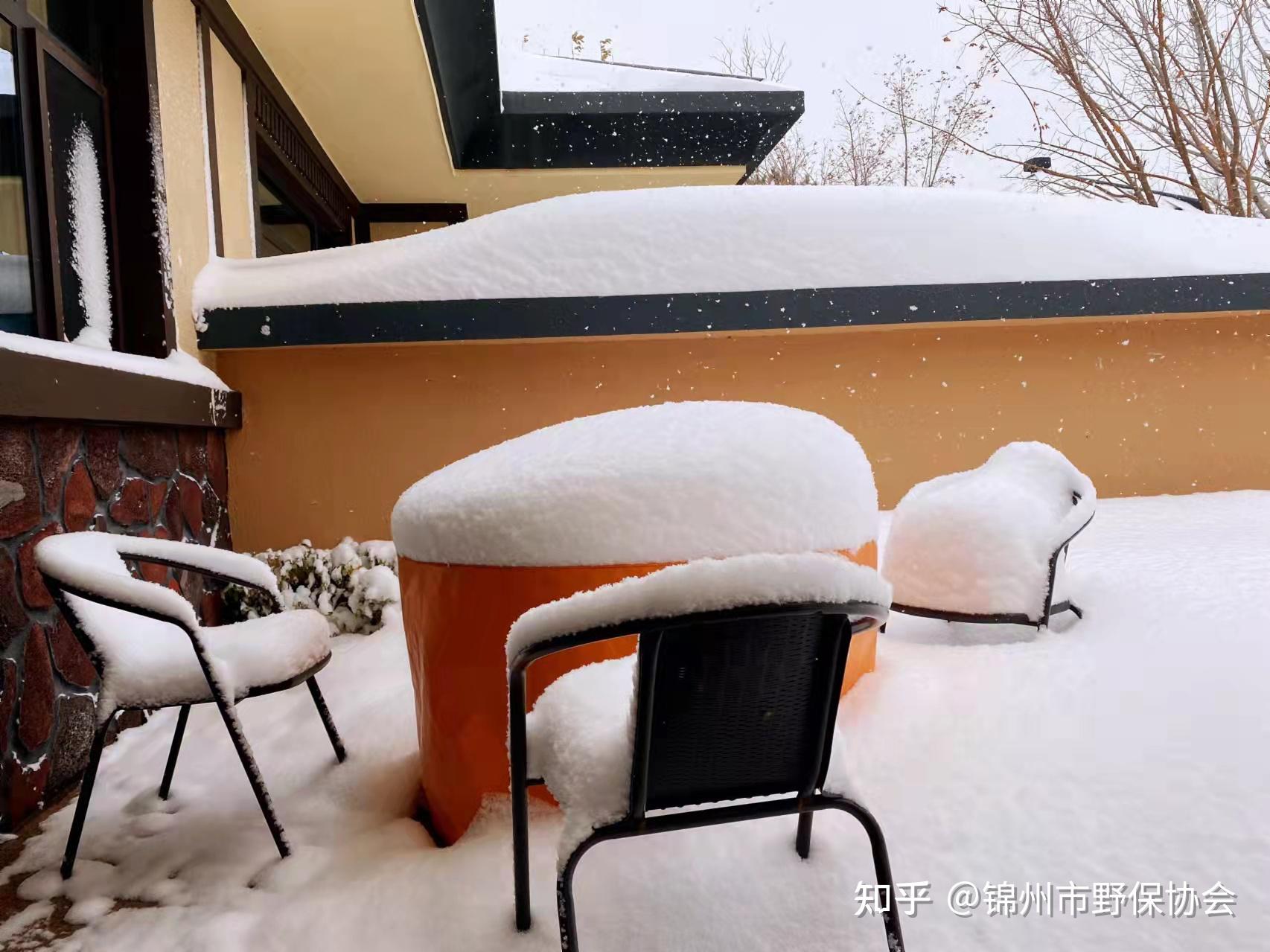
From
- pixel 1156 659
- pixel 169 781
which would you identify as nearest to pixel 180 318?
pixel 169 781

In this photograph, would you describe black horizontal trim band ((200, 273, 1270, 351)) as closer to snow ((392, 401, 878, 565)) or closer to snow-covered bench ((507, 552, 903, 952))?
snow ((392, 401, 878, 565))

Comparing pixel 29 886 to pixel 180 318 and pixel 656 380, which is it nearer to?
pixel 180 318

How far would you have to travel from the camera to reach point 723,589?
3.62ft

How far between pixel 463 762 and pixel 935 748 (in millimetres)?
1217

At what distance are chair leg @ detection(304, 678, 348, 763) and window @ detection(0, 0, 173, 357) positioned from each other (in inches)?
76.4

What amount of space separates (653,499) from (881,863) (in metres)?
0.86

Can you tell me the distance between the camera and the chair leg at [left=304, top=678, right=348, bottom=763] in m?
2.43

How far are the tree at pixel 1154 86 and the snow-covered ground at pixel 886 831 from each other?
8253mm

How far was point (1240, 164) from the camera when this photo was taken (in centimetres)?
881

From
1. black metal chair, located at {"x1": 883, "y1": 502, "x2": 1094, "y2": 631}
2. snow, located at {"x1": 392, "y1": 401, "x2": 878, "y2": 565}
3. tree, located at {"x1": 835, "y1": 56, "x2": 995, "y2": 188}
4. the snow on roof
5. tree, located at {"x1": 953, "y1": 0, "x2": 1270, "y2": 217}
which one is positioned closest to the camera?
snow, located at {"x1": 392, "y1": 401, "x2": 878, "y2": 565}

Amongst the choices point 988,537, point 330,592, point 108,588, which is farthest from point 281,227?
point 988,537

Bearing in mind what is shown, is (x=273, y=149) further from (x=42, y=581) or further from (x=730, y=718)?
(x=730, y=718)

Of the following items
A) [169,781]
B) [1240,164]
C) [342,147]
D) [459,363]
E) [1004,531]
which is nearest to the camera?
[169,781]

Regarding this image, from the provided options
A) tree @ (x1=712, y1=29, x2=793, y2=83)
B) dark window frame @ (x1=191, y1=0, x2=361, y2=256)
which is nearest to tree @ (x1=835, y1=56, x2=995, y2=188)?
tree @ (x1=712, y1=29, x2=793, y2=83)
